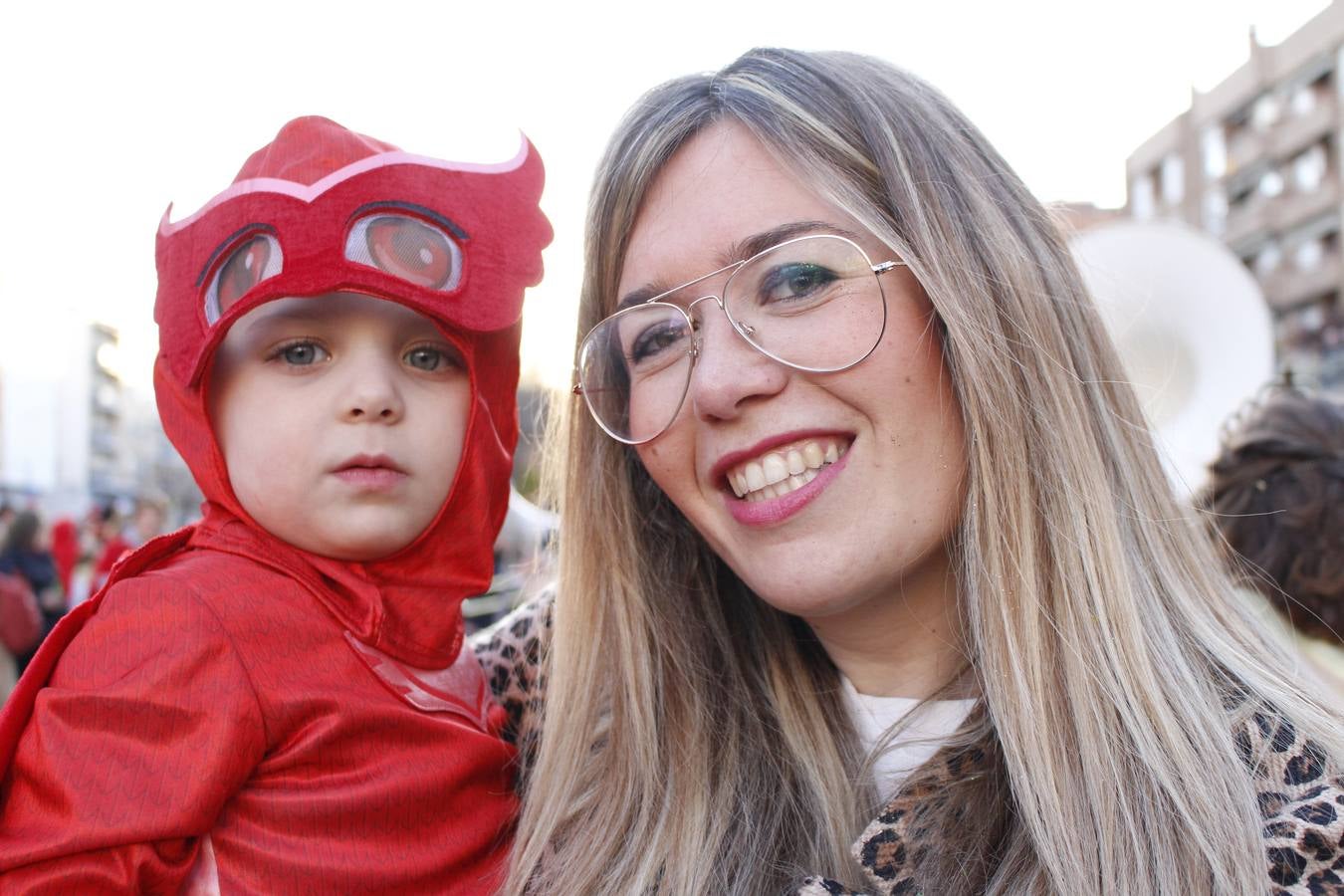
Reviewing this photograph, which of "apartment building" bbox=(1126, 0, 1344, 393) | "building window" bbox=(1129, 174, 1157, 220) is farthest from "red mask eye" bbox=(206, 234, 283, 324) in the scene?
"building window" bbox=(1129, 174, 1157, 220)

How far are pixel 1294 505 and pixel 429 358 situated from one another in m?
2.85

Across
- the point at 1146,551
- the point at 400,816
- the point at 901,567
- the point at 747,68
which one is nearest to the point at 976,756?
the point at 901,567

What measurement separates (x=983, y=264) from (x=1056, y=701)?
0.73 meters

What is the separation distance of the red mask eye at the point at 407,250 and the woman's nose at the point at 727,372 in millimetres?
469

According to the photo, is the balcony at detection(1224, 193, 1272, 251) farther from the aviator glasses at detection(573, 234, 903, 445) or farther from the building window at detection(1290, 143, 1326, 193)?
the aviator glasses at detection(573, 234, 903, 445)

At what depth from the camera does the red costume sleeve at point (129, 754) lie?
132 cm

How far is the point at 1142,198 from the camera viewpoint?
42531mm

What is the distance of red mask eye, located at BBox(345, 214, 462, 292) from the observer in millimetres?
1715

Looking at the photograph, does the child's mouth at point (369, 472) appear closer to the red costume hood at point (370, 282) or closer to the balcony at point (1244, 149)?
the red costume hood at point (370, 282)

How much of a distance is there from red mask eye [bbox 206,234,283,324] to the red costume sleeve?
517 millimetres

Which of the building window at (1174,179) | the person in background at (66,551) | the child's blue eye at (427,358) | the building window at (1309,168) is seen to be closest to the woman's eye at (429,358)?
the child's blue eye at (427,358)

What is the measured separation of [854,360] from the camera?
1.62 m

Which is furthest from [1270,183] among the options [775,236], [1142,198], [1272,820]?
[1272,820]

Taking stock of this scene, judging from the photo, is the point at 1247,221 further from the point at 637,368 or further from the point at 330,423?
the point at 330,423
